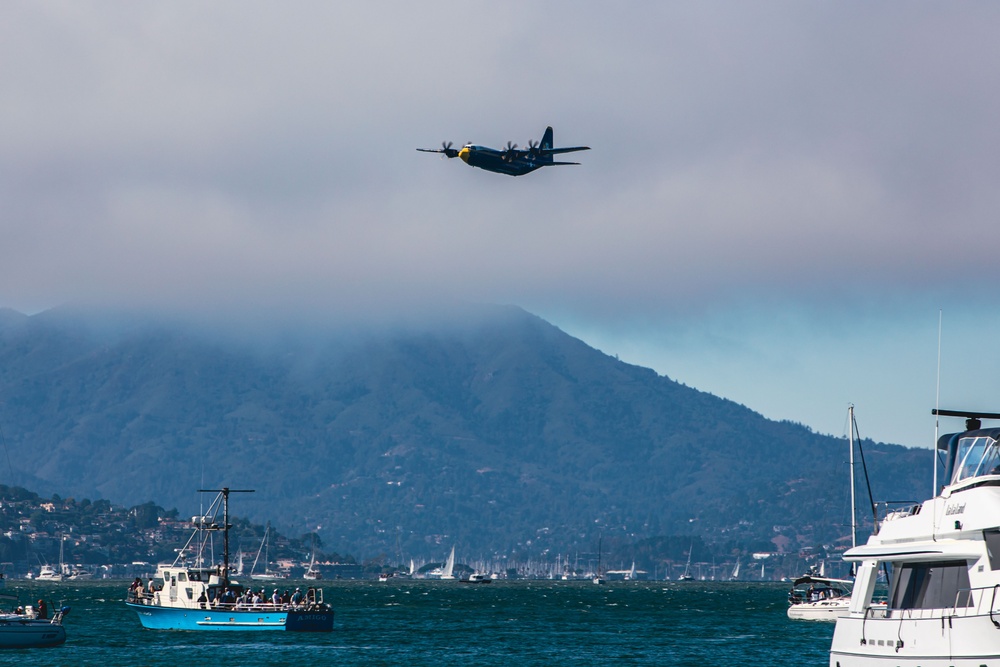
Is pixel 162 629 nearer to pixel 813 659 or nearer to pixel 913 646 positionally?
pixel 813 659

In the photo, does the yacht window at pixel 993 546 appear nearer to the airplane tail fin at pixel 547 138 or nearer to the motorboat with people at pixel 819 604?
the airplane tail fin at pixel 547 138

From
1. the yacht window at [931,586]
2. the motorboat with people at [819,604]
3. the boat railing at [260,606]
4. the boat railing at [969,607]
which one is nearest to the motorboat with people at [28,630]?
the boat railing at [260,606]

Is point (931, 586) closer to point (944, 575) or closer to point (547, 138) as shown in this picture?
point (944, 575)

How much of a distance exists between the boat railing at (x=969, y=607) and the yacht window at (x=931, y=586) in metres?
0.04

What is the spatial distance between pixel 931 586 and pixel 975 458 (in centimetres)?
425

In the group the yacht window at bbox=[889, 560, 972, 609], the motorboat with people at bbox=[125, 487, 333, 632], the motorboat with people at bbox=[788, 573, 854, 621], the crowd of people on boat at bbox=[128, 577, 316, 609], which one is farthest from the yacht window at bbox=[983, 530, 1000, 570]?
the motorboat with people at bbox=[788, 573, 854, 621]

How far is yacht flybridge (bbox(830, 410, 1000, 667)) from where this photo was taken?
134ft

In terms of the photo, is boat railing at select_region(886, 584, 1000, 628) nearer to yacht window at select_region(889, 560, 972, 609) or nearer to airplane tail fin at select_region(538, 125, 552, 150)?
yacht window at select_region(889, 560, 972, 609)

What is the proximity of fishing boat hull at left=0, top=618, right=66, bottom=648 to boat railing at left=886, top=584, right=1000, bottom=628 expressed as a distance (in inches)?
2947

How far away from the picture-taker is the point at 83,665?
3782 inches

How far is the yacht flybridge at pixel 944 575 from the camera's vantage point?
4075 cm

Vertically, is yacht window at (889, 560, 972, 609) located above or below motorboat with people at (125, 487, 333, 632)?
above

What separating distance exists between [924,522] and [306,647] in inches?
2950

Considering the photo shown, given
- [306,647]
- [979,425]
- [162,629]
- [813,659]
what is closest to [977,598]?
[979,425]
